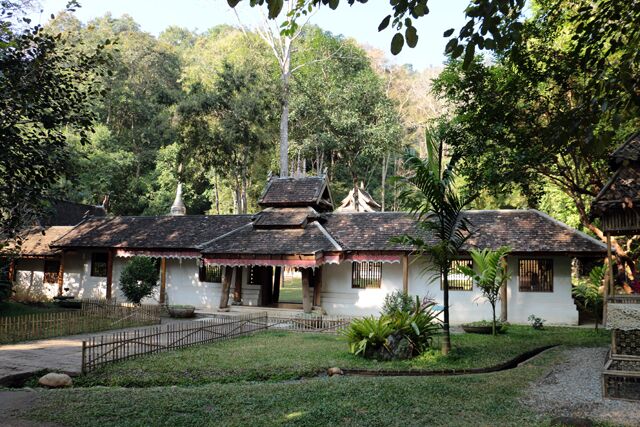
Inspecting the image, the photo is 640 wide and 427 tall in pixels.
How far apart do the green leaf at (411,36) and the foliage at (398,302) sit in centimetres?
1234

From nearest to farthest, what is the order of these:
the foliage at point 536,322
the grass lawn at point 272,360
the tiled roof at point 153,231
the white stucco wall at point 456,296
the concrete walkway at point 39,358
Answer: the grass lawn at point 272,360
the concrete walkway at point 39,358
the foliage at point 536,322
the white stucco wall at point 456,296
the tiled roof at point 153,231

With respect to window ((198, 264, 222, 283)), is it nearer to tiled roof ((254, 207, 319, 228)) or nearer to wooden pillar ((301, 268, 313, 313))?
tiled roof ((254, 207, 319, 228))

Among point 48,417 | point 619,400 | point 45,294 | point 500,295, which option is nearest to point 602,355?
point 619,400

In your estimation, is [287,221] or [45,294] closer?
[287,221]

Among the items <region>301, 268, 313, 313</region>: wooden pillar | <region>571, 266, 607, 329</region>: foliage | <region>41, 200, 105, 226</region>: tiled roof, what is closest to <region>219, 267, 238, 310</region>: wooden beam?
<region>301, 268, 313, 313</region>: wooden pillar

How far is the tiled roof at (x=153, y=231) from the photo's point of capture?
2398cm

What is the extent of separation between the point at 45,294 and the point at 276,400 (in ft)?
77.5

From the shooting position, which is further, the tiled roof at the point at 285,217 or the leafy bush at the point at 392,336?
the tiled roof at the point at 285,217

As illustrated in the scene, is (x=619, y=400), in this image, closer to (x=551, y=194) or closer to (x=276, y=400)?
(x=276, y=400)

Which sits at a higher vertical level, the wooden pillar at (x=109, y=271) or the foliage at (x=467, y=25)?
the foliage at (x=467, y=25)

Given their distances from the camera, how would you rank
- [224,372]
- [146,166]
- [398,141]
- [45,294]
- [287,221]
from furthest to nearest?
1. [146,166]
2. [398,141]
3. [45,294]
4. [287,221]
5. [224,372]

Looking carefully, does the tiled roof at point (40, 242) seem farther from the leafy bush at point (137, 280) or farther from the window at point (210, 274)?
the window at point (210, 274)

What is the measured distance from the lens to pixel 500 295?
1962 centimetres

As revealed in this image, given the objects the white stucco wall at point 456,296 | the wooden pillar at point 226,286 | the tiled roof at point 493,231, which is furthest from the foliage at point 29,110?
the white stucco wall at point 456,296
